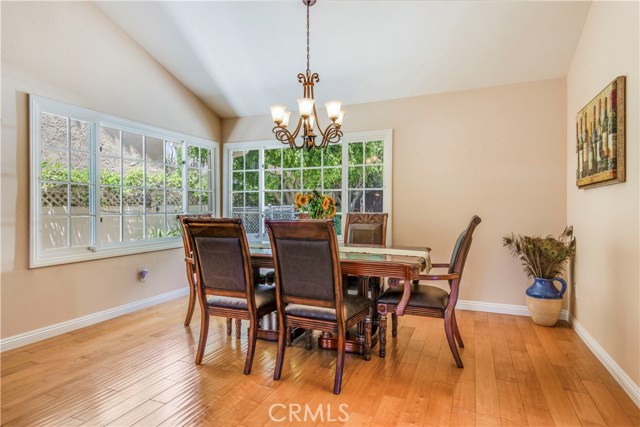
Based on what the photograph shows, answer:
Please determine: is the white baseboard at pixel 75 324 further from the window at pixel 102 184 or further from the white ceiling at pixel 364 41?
the white ceiling at pixel 364 41

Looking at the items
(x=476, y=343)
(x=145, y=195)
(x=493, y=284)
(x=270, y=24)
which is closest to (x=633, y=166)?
(x=476, y=343)

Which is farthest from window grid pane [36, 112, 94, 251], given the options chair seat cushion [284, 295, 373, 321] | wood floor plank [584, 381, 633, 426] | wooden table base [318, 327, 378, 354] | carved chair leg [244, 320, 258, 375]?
wood floor plank [584, 381, 633, 426]

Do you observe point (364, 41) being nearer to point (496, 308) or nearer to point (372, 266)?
point (372, 266)

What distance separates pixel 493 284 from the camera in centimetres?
379

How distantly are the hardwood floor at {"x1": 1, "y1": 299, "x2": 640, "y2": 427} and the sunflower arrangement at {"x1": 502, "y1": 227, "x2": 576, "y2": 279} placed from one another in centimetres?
57

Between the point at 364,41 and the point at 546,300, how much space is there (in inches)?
120

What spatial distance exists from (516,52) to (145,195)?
13.8 feet

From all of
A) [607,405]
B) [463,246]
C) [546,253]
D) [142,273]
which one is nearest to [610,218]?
[546,253]

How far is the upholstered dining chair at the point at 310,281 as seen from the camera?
2051 millimetres

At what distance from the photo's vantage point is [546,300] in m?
3.25

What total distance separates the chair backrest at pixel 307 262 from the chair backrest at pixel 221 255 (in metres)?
0.22

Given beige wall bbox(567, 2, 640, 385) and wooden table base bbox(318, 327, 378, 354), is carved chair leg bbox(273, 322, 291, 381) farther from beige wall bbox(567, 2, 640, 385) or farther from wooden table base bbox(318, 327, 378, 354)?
beige wall bbox(567, 2, 640, 385)

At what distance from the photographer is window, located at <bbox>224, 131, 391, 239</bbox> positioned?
431 centimetres

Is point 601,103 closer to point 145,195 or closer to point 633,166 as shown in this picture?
point 633,166
